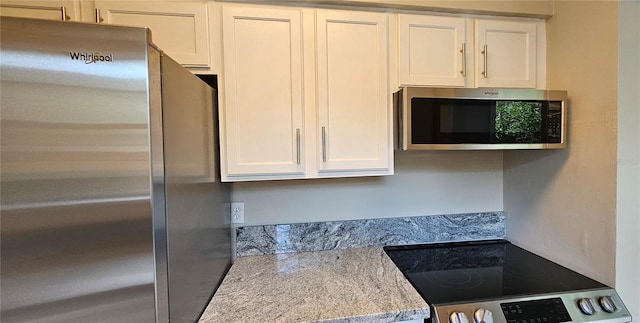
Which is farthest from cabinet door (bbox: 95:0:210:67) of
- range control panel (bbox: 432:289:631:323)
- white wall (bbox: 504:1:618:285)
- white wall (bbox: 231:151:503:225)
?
white wall (bbox: 504:1:618:285)

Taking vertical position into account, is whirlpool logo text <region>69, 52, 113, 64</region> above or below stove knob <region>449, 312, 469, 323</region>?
above

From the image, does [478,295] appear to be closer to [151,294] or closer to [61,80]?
[151,294]

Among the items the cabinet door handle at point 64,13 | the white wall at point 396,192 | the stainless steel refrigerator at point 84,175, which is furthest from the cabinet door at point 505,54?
the cabinet door handle at point 64,13

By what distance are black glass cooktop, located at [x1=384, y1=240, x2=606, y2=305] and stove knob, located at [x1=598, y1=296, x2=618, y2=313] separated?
0.05 m

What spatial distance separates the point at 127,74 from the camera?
0.63 meters

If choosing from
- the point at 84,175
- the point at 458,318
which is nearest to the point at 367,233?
the point at 458,318

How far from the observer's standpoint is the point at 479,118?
4.09ft

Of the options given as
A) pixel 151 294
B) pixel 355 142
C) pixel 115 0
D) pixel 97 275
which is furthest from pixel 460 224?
pixel 115 0

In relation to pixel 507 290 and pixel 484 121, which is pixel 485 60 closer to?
pixel 484 121

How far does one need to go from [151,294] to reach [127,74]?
0.50 meters

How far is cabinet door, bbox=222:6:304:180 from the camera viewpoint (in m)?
1.19

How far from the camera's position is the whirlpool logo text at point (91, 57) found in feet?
1.95

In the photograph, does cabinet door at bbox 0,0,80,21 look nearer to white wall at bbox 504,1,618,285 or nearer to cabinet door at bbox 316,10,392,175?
cabinet door at bbox 316,10,392,175

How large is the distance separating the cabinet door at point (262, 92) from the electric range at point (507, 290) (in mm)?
757
